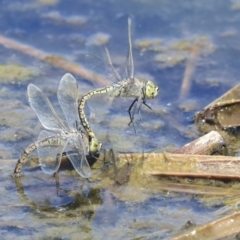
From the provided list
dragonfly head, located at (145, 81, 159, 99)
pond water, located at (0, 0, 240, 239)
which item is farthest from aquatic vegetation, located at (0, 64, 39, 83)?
dragonfly head, located at (145, 81, 159, 99)

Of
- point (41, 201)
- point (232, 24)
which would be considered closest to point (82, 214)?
point (41, 201)

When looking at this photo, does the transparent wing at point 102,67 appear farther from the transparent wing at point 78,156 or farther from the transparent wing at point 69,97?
the transparent wing at point 78,156

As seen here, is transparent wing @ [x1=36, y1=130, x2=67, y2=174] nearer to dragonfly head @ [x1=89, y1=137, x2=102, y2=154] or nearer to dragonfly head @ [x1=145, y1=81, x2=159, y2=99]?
dragonfly head @ [x1=89, y1=137, x2=102, y2=154]

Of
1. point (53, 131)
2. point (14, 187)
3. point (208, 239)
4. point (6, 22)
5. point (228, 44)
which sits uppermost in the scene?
point (6, 22)

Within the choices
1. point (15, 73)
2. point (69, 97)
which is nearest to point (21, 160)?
point (69, 97)

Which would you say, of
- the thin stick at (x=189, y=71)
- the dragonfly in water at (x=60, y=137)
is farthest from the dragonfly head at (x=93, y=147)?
the thin stick at (x=189, y=71)

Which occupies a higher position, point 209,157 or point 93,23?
point 93,23

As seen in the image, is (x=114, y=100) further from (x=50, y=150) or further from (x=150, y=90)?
(x=50, y=150)

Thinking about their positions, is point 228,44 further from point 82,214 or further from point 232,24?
point 82,214
